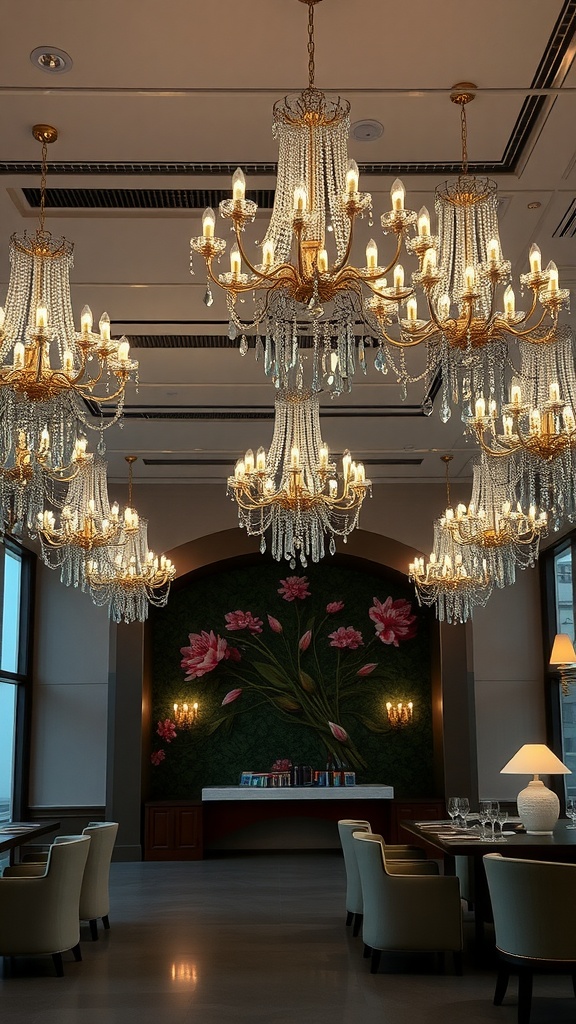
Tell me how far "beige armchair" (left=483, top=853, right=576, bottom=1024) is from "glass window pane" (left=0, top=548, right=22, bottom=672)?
8.06 m

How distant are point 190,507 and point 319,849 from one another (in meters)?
4.82

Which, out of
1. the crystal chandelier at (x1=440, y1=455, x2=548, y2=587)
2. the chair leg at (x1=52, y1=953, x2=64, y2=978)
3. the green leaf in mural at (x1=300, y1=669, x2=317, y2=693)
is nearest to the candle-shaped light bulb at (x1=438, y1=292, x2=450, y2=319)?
the crystal chandelier at (x1=440, y1=455, x2=548, y2=587)

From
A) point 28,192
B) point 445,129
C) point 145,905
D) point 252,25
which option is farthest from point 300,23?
point 145,905

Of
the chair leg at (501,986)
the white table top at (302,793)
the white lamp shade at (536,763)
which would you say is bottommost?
the chair leg at (501,986)

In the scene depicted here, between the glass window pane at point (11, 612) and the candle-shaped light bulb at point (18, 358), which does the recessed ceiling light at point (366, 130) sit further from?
the glass window pane at point (11, 612)

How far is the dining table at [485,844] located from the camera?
6414mm

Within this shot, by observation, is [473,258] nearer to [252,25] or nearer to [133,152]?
[252,25]

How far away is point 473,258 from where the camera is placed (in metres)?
4.64

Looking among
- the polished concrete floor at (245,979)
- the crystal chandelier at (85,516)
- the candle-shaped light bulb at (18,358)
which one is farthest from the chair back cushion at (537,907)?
the crystal chandelier at (85,516)

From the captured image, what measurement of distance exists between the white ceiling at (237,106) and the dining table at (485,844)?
386 centimetres

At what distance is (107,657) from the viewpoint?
522 inches

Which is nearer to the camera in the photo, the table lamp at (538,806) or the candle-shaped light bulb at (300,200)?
the candle-shaped light bulb at (300,200)

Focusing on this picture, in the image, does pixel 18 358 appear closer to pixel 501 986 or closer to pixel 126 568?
pixel 501 986

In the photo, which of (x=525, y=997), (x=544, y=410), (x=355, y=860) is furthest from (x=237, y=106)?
(x=355, y=860)
